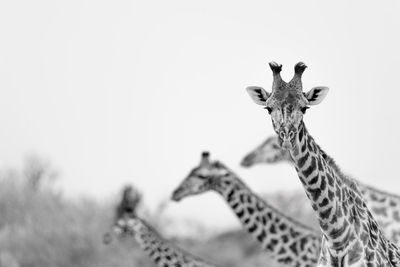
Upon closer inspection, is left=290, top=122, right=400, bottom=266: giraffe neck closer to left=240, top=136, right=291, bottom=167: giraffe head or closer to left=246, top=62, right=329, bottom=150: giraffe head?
left=246, top=62, right=329, bottom=150: giraffe head

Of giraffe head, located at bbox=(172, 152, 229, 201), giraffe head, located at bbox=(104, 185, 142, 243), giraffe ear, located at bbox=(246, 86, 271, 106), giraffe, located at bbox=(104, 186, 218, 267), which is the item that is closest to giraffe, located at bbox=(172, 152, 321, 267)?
giraffe head, located at bbox=(172, 152, 229, 201)

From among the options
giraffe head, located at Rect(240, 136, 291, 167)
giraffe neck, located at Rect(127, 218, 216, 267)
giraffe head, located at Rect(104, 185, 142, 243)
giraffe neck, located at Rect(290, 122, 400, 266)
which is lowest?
giraffe neck, located at Rect(290, 122, 400, 266)

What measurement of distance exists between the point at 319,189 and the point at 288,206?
21.3 metres

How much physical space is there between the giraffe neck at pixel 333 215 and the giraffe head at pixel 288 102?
0.23 m

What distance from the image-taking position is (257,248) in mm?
25984

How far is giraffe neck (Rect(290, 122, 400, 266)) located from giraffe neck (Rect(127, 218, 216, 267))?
345cm

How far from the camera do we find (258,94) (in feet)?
22.7

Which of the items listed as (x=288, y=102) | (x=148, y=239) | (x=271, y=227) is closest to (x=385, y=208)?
(x=271, y=227)

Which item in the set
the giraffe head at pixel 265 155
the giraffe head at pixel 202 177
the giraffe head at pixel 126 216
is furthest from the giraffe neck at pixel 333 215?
the giraffe head at pixel 265 155

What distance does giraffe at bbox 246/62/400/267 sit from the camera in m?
6.75

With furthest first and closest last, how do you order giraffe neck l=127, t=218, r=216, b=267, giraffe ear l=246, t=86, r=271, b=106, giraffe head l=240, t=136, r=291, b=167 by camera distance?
1. giraffe head l=240, t=136, r=291, b=167
2. giraffe neck l=127, t=218, r=216, b=267
3. giraffe ear l=246, t=86, r=271, b=106

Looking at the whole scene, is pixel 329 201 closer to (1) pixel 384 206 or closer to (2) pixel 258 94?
(2) pixel 258 94

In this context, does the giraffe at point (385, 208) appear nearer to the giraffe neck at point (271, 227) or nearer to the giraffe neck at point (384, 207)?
the giraffe neck at point (384, 207)

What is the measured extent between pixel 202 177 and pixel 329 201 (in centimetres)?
401
